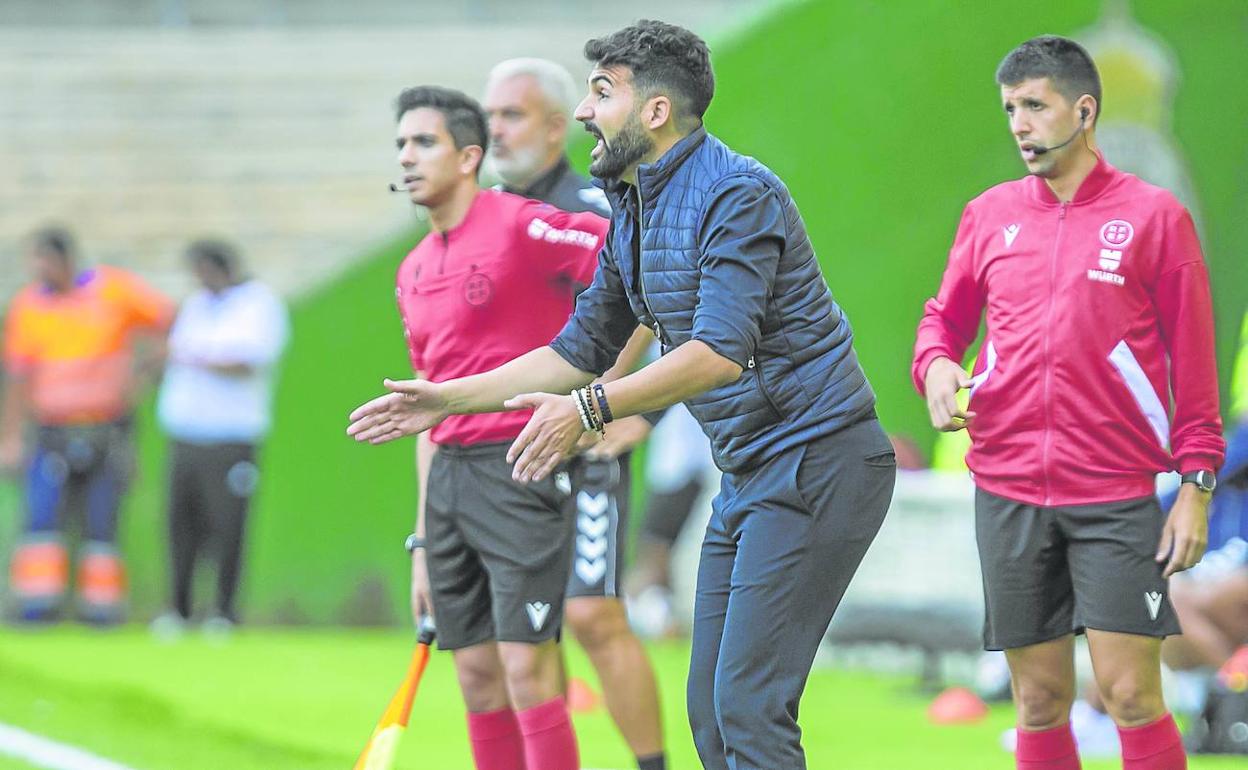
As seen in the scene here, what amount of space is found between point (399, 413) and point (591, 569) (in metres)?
1.48

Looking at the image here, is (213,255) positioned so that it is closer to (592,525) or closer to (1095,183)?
(592,525)

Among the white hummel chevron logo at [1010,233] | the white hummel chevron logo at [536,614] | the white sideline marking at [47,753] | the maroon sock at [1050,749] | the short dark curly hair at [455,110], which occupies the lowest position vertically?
the white sideline marking at [47,753]

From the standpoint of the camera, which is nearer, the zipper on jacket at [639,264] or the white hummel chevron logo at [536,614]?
the zipper on jacket at [639,264]

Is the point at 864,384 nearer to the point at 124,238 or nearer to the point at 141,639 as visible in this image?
the point at 141,639

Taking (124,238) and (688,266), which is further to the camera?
(124,238)

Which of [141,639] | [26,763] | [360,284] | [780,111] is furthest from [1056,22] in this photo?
[26,763]

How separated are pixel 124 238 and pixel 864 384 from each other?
33.2 ft

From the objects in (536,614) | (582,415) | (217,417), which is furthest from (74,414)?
(582,415)

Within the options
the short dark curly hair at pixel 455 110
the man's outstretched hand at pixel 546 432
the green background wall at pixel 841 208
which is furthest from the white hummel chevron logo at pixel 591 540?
the green background wall at pixel 841 208

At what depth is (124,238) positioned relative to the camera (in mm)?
13797

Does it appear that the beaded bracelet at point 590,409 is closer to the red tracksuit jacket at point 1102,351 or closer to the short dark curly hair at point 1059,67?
the red tracksuit jacket at point 1102,351

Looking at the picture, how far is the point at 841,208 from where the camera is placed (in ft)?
36.6

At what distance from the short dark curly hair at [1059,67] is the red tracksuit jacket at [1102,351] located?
0.68 feet

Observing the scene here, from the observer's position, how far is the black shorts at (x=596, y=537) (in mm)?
5844
